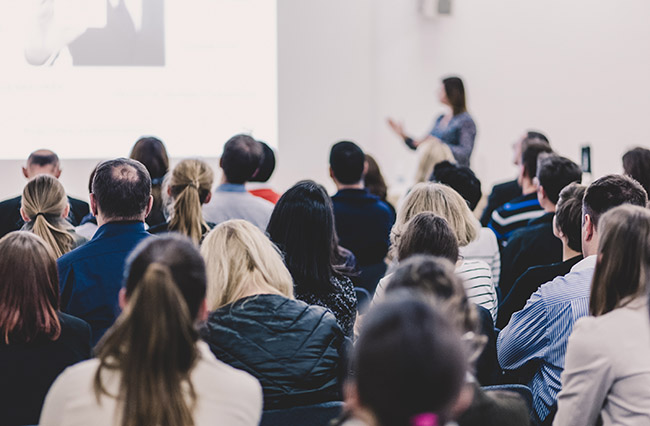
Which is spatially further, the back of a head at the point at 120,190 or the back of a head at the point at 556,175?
the back of a head at the point at 556,175

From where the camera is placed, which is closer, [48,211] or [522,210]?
[48,211]

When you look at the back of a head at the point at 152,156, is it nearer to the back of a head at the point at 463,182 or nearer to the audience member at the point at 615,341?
the back of a head at the point at 463,182

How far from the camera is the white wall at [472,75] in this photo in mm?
6656

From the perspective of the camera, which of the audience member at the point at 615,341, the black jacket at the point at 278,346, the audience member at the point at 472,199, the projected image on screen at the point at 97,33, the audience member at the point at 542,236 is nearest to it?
the audience member at the point at 615,341

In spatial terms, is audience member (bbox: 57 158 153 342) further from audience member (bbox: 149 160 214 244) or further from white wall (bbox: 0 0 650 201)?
white wall (bbox: 0 0 650 201)

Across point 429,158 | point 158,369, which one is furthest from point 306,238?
point 429,158

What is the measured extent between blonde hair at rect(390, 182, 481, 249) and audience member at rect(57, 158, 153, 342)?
97 cm

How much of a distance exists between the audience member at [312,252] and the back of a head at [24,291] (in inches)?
35.6

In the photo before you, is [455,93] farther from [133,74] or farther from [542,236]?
[542,236]

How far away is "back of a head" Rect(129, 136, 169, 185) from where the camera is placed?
13.8 ft

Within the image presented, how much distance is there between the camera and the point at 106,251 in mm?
2615

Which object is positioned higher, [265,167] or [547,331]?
[265,167]

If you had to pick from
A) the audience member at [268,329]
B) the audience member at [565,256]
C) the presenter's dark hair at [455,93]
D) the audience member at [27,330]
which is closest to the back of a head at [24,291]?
the audience member at [27,330]

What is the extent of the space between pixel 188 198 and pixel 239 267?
145 centimetres
